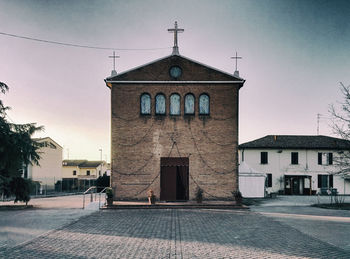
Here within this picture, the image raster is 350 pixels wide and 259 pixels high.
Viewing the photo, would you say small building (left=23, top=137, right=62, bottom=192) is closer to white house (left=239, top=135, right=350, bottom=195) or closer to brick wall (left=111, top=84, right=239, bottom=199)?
brick wall (left=111, top=84, right=239, bottom=199)

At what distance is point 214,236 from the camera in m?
9.87

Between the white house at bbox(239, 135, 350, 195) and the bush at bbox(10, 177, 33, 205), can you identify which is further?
the white house at bbox(239, 135, 350, 195)

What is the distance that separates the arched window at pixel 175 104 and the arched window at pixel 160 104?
50 centimetres

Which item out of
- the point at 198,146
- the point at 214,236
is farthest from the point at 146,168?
the point at 214,236

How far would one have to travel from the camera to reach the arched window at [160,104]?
63.1 ft

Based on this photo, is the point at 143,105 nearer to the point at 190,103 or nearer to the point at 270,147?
the point at 190,103

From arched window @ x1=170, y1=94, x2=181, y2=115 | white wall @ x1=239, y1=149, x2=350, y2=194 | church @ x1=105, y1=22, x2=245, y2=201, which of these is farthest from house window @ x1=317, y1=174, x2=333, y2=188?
arched window @ x1=170, y1=94, x2=181, y2=115

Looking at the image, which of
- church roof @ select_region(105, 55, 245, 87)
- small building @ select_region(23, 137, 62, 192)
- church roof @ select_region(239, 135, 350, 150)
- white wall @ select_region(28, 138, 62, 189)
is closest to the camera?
church roof @ select_region(105, 55, 245, 87)

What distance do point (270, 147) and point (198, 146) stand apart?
15.8 metres

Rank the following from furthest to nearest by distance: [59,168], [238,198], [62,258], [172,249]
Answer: [59,168] < [238,198] < [172,249] < [62,258]

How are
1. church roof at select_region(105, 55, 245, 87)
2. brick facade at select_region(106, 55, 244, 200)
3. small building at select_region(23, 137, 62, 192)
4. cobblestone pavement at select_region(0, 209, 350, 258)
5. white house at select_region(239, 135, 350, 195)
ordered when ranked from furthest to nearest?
1. small building at select_region(23, 137, 62, 192)
2. white house at select_region(239, 135, 350, 195)
3. church roof at select_region(105, 55, 245, 87)
4. brick facade at select_region(106, 55, 244, 200)
5. cobblestone pavement at select_region(0, 209, 350, 258)

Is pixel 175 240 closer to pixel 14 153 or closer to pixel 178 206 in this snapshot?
pixel 178 206

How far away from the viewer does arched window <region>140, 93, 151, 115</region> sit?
63.0ft

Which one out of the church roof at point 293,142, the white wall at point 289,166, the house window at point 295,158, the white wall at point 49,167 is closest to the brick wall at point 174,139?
the church roof at point 293,142
